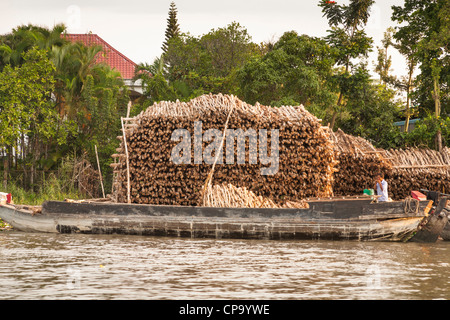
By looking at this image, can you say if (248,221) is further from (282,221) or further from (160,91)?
(160,91)

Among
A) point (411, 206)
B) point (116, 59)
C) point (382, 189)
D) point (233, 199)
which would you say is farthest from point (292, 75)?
point (411, 206)

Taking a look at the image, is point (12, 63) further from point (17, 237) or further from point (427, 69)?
point (427, 69)

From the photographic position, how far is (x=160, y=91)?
30.1m

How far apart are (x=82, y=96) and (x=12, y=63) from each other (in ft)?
11.0

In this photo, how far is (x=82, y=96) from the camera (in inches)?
1116

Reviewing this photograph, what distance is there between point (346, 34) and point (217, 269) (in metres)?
23.0

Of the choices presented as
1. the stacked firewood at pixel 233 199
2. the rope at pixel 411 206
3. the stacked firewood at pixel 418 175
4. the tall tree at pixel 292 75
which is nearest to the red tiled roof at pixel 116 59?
the tall tree at pixel 292 75

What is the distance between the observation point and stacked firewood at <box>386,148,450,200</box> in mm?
23031

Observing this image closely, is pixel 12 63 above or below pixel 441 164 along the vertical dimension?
above

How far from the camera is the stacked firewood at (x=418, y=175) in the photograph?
75.6ft

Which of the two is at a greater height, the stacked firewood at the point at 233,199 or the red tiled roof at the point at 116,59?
the red tiled roof at the point at 116,59

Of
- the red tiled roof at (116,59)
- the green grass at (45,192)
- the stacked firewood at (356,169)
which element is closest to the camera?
the stacked firewood at (356,169)

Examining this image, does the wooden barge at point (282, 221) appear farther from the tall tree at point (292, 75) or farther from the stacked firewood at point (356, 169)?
the tall tree at point (292, 75)

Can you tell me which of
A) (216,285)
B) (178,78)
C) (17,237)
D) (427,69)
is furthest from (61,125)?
(216,285)
